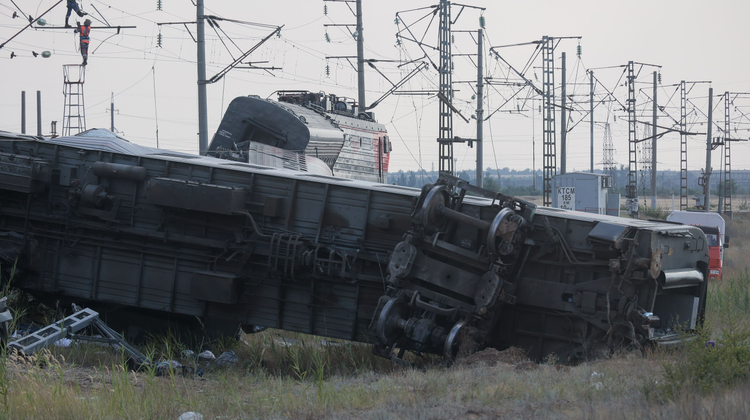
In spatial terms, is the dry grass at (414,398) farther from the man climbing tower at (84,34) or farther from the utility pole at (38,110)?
the utility pole at (38,110)

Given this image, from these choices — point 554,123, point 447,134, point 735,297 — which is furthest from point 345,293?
point 554,123

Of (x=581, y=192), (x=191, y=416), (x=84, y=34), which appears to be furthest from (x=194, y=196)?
(x=581, y=192)

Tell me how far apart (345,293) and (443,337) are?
2055 millimetres

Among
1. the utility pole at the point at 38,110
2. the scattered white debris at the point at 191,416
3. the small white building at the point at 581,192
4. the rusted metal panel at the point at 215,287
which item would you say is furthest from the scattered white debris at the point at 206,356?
the utility pole at the point at 38,110

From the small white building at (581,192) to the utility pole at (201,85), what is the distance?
694 inches

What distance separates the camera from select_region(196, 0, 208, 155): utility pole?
58.2 ft

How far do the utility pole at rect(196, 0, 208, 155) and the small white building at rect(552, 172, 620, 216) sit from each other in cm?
1763

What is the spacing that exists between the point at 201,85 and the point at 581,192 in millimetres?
18235

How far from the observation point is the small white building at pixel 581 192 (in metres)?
29.0

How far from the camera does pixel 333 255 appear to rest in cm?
1077

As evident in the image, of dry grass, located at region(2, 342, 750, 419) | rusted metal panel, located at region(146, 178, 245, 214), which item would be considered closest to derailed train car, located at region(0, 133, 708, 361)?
rusted metal panel, located at region(146, 178, 245, 214)

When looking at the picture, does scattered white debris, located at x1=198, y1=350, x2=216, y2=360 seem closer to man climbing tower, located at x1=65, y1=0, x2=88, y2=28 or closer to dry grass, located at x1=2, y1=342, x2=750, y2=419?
dry grass, located at x1=2, y1=342, x2=750, y2=419

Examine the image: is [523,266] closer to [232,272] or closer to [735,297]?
[232,272]

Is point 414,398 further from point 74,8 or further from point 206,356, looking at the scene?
point 74,8
